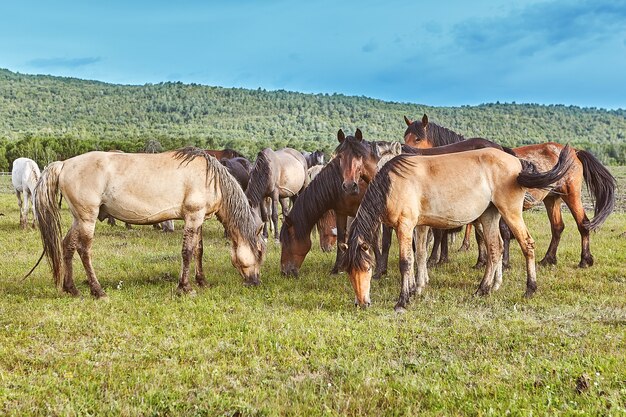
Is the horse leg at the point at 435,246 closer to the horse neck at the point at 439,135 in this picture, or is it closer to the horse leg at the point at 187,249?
the horse neck at the point at 439,135

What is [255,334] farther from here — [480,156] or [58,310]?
[480,156]

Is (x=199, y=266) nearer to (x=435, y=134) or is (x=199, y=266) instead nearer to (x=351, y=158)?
(x=351, y=158)

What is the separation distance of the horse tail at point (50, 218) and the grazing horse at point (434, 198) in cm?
418

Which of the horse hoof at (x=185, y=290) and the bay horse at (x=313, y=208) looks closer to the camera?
the horse hoof at (x=185, y=290)

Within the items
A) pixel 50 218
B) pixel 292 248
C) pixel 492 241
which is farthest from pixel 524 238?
pixel 50 218

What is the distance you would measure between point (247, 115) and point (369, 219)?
127045 millimetres

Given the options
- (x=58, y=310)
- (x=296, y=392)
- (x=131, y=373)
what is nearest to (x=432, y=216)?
(x=296, y=392)

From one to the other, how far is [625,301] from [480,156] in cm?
280

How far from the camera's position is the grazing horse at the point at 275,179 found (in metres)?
13.1

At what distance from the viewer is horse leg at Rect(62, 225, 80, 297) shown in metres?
7.51

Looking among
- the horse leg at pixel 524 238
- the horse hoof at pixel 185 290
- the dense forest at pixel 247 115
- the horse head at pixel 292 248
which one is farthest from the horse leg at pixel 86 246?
the dense forest at pixel 247 115

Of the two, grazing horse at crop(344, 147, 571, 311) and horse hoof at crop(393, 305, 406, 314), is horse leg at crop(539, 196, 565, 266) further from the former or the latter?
horse hoof at crop(393, 305, 406, 314)

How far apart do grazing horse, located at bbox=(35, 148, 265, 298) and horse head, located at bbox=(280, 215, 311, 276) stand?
1246mm

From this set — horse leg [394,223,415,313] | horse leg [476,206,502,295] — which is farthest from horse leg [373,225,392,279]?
horse leg [394,223,415,313]
